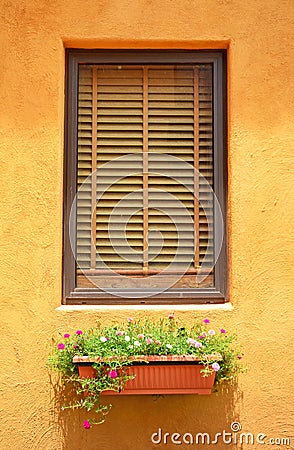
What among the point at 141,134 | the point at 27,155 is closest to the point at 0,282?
the point at 27,155

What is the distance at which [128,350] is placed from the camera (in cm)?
279

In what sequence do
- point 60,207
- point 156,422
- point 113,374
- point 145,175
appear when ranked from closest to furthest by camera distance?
point 113,374, point 156,422, point 60,207, point 145,175

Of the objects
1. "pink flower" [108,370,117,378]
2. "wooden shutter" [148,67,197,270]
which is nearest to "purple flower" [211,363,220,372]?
"pink flower" [108,370,117,378]

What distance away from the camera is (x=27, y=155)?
308cm

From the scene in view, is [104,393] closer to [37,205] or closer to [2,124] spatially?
[37,205]

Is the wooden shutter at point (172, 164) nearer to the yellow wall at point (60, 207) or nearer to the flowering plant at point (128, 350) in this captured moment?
the yellow wall at point (60, 207)

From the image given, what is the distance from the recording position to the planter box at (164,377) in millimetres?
2789

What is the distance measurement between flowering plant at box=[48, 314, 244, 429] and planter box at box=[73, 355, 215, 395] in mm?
34

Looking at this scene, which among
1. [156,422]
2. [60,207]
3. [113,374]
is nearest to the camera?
[113,374]

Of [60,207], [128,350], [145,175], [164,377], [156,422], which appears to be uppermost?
[145,175]

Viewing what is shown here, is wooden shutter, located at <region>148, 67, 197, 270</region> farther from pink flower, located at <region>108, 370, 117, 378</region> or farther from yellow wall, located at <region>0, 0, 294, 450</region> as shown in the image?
pink flower, located at <region>108, 370, 117, 378</region>

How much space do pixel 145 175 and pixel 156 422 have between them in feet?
3.60

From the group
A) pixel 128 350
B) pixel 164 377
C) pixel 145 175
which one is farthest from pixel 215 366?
pixel 145 175

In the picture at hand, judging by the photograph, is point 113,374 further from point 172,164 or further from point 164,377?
point 172,164
